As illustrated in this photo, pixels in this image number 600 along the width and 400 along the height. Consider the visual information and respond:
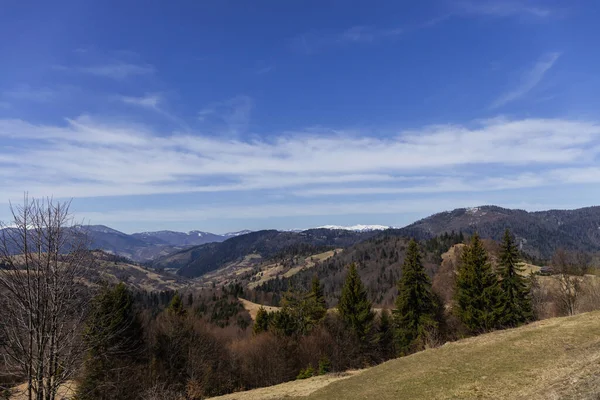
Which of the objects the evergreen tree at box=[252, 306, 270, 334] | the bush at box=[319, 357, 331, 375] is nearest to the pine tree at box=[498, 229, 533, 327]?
the bush at box=[319, 357, 331, 375]

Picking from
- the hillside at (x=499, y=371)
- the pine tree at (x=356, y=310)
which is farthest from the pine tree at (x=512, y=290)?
the hillside at (x=499, y=371)

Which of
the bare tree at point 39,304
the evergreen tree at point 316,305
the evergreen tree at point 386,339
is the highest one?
the bare tree at point 39,304

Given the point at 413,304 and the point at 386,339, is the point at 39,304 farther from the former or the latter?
the point at 386,339

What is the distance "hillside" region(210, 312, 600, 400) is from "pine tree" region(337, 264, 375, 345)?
90.2ft

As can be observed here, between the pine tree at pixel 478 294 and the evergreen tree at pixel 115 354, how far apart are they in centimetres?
4298

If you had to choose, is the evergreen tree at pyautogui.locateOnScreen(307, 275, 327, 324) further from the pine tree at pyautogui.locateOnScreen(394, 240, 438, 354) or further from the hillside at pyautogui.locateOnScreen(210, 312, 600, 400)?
the hillside at pyautogui.locateOnScreen(210, 312, 600, 400)

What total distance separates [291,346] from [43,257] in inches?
1918

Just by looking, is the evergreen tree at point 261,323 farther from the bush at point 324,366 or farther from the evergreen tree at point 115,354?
the evergreen tree at point 115,354

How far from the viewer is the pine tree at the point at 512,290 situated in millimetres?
48656

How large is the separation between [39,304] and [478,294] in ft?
168

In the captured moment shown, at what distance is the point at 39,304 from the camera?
1216 cm

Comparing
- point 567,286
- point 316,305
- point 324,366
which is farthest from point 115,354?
point 567,286

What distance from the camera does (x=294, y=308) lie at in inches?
2534

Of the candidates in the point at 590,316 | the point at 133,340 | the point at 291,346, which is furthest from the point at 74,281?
the point at 291,346
